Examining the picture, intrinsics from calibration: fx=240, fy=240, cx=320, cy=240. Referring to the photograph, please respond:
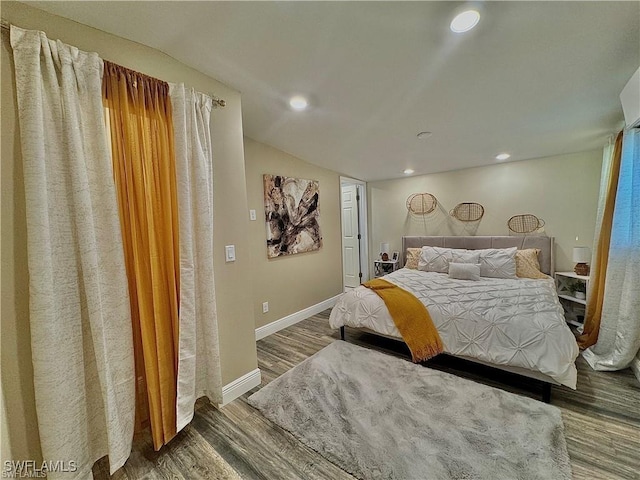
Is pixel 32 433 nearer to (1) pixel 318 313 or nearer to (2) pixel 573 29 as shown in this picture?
(1) pixel 318 313

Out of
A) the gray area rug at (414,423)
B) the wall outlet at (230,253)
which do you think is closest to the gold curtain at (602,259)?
the gray area rug at (414,423)

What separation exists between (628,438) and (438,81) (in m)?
2.56

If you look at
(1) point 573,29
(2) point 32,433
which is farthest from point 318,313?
(1) point 573,29

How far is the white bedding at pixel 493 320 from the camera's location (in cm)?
169

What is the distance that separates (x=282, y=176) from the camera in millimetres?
3094

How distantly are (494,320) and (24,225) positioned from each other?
2.93 meters

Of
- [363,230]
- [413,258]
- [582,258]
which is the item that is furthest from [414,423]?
[363,230]

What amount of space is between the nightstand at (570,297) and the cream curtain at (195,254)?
3.97m

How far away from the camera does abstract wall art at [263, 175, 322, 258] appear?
9.77 ft

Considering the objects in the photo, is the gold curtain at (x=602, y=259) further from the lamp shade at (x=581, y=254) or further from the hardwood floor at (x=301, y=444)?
the lamp shade at (x=581, y=254)

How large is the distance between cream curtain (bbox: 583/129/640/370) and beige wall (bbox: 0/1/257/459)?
306cm

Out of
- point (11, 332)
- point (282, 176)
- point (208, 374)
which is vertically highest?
point (282, 176)

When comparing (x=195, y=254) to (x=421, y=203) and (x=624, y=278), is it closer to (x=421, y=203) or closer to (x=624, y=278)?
(x=624, y=278)

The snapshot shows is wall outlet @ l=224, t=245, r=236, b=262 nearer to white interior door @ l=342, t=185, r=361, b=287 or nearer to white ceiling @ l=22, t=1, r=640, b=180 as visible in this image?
white ceiling @ l=22, t=1, r=640, b=180
